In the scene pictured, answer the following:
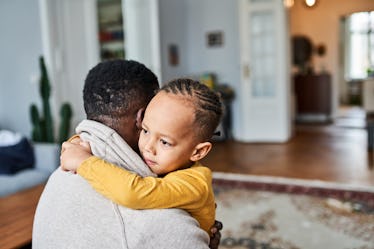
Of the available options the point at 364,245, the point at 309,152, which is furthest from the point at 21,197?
the point at 309,152

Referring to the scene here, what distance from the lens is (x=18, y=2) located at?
4.65 m

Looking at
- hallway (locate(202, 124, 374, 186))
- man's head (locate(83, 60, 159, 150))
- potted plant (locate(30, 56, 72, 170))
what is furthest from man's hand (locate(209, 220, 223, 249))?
potted plant (locate(30, 56, 72, 170))

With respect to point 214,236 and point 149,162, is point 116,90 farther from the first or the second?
point 214,236

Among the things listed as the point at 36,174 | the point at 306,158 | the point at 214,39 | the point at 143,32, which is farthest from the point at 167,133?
the point at 214,39

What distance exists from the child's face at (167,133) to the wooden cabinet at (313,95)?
796 centimetres

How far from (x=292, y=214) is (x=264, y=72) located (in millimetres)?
3508

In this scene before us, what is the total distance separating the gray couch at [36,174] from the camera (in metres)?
2.56

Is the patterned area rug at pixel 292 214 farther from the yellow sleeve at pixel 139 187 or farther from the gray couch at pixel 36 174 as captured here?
the yellow sleeve at pixel 139 187

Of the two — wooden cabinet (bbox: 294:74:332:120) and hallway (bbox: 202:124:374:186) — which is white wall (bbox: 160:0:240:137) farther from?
wooden cabinet (bbox: 294:74:332:120)

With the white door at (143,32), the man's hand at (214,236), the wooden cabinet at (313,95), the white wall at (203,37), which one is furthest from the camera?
the wooden cabinet at (313,95)

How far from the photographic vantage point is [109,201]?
0.74 metres

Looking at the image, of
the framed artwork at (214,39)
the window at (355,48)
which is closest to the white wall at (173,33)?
the framed artwork at (214,39)

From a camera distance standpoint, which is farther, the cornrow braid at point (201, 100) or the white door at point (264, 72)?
the white door at point (264, 72)

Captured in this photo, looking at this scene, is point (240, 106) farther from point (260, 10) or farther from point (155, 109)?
point (155, 109)
